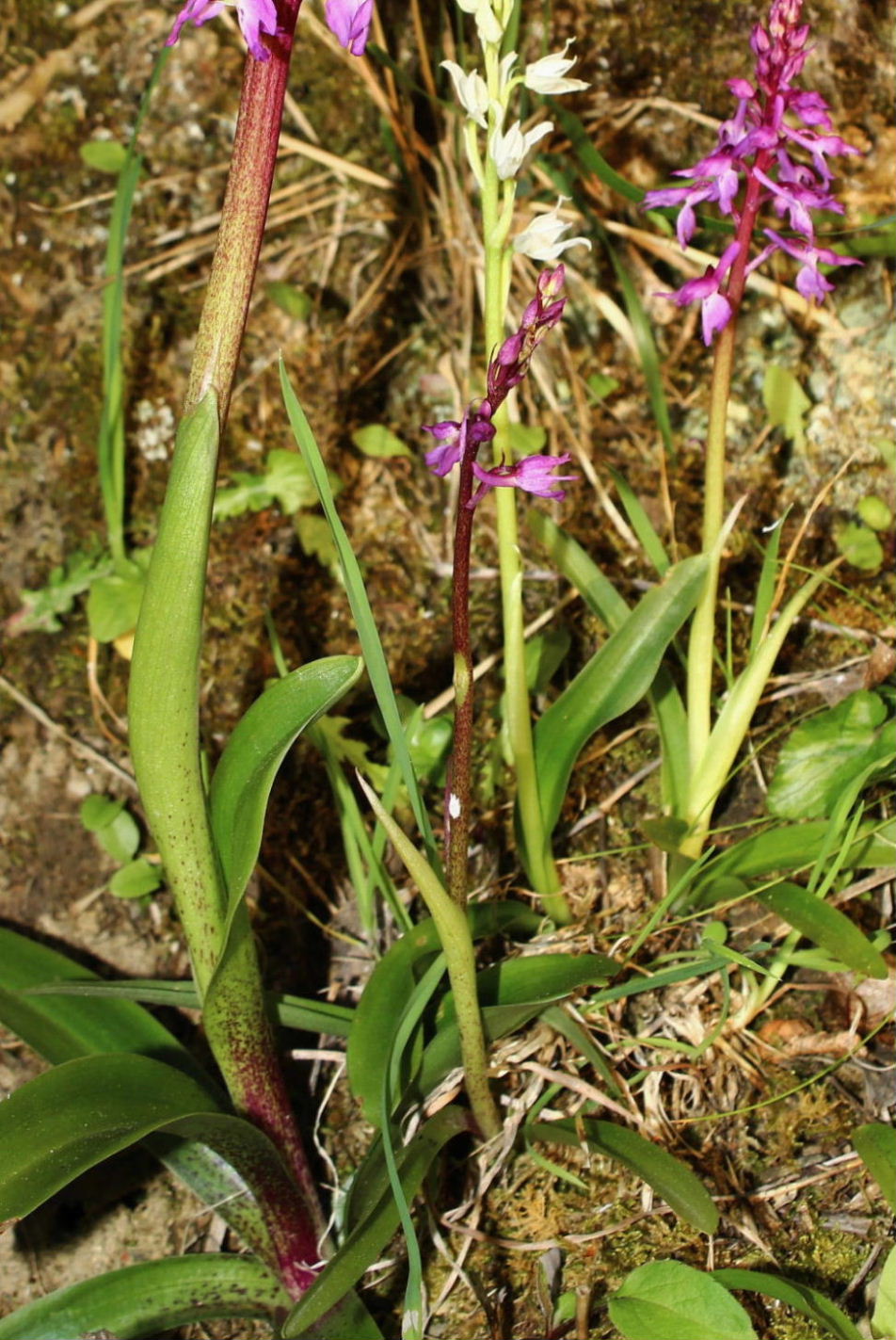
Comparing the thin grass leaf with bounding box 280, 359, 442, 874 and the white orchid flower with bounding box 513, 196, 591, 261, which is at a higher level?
the white orchid flower with bounding box 513, 196, 591, 261

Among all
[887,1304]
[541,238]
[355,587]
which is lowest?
[887,1304]

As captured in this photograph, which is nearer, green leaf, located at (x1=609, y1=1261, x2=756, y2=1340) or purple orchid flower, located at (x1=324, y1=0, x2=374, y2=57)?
purple orchid flower, located at (x1=324, y1=0, x2=374, y2=57)

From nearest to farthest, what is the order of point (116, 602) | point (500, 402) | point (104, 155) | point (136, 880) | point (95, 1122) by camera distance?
point (500, 402) < point (95, 1122) < point (136, 880) < point (116, 602) < point (104, 155)

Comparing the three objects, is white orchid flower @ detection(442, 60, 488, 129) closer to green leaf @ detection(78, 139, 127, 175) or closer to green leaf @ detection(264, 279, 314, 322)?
green leaf @ detection(264, 279, 314, 322)

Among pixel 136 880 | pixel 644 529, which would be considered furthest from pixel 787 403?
pixel 136 880

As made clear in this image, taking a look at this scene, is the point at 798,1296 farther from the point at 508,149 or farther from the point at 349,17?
the point at 349,17

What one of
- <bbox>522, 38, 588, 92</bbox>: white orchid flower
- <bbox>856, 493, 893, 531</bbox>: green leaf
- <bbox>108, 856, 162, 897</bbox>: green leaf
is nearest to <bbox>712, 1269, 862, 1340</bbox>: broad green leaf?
<bbox>108, 856, 162, 897</bbox>: green leaf

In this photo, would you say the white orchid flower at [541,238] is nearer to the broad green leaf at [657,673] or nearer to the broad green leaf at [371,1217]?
the broad green leaf at [657,673]
